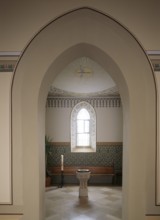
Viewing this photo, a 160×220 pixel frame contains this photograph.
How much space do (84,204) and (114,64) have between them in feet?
20.3

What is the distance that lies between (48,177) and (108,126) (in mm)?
3602

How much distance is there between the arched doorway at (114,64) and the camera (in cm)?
428

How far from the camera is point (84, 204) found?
9.12m

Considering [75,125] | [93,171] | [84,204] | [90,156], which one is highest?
[75,125]

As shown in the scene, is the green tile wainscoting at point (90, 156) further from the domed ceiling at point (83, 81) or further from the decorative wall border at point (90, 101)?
the domed ceiling at point (83, 81)

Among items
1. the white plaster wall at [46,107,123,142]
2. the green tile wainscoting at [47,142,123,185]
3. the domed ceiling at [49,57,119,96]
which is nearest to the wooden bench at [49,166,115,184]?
the green tile wainscoting at [47,142,123,185]

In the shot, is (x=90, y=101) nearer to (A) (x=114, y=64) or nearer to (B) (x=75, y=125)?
(B) (x=75, y=125)

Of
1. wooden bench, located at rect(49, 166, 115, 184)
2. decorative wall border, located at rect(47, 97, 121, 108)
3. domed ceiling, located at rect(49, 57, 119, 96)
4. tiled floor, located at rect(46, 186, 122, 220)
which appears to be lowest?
tiled floor, located at rect(46, 186, 122, 220)

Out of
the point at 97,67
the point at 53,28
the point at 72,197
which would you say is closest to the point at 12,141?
the point at 53,28

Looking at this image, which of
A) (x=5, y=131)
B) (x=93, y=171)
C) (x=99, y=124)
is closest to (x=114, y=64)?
(x=5, y=131)

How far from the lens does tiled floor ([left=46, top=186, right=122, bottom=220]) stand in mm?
7875

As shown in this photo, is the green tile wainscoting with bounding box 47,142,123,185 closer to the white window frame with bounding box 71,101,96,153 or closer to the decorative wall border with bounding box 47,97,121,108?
the white window frame with bounding box 71,101,96,153

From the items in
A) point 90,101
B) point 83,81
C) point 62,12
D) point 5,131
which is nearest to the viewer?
point 62,12

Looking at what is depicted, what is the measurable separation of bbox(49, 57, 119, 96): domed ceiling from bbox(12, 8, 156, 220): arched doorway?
14.4ft
